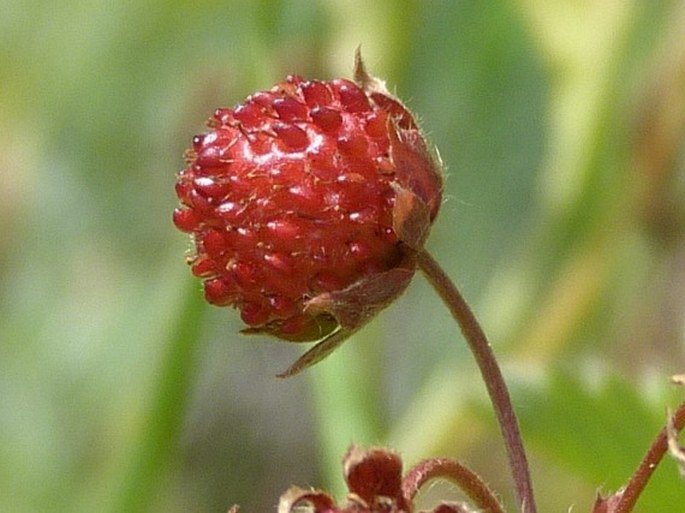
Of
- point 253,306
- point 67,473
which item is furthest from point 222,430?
point 253,306

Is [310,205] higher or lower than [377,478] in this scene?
higher

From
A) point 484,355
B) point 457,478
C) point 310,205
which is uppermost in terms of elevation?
point 310,205

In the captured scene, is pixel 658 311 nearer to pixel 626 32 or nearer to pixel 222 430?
pixel 626 32

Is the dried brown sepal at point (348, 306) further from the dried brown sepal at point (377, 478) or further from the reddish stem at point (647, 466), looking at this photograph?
the reddish stem at point (647, 466)

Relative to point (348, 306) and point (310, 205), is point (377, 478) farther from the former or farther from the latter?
point (310, 205)

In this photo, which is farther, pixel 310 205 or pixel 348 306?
pixel 310 205

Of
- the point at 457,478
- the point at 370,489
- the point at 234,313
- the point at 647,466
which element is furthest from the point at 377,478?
the point at 234,313
